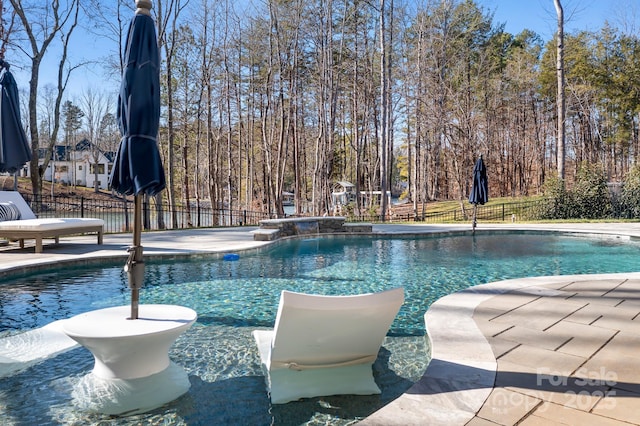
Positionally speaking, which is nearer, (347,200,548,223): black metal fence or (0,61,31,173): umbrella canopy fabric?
(0,61,31,173): umbrella canopy fabric

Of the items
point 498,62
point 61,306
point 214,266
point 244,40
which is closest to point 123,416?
point 61,306

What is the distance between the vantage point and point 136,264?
9.68ft

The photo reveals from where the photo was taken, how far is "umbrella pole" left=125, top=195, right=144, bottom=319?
2.89m

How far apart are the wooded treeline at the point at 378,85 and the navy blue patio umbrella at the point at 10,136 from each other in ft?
33.3

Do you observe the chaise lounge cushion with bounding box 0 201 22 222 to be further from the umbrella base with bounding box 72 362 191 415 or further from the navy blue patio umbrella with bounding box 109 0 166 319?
the navy blue patio umbrella with bounding box 109 0 166 319

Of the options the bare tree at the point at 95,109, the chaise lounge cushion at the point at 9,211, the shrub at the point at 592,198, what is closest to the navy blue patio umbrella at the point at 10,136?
the chaise lounge cushion at the point at 9,211

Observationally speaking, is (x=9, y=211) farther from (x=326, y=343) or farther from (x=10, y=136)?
(x=326, y=343)

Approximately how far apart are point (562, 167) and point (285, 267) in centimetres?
1394

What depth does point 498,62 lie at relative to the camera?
29.3 meters

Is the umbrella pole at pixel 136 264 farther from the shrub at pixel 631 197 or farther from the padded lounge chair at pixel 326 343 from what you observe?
the shrub at pixel 631 197

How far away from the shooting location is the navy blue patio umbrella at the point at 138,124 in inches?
113

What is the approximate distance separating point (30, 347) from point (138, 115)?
2417 mm

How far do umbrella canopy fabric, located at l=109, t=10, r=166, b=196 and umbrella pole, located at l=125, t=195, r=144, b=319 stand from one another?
0.14m

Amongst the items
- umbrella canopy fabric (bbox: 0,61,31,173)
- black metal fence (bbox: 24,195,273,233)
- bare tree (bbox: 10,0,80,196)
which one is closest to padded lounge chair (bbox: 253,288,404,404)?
umbrella canopy fabric (bbox: 0,61,31,173)
